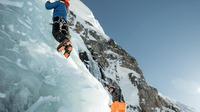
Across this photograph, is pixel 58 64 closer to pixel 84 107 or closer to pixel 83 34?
pixel 84 107

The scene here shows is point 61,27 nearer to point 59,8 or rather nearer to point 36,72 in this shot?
point 59,8

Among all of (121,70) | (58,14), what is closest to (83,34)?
(121,70)

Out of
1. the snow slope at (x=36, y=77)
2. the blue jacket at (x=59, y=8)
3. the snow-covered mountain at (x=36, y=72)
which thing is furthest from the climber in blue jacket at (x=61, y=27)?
the snow slope at (x=36, y=77)

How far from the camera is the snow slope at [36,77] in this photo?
7160mm

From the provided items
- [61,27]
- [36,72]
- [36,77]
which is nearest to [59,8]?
[61,27]

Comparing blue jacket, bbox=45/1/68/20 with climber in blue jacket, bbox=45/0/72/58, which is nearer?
climber in blue jacket, bbox=45/0/72/58

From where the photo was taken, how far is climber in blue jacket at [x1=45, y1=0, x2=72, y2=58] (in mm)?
9309

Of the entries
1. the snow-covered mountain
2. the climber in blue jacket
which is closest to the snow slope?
the snow-covered mountain

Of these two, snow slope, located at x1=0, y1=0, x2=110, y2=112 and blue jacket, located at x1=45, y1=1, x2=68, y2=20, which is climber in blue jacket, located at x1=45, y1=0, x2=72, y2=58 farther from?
snow slope, located at x1=0, y1=0, x2=110, y2=112

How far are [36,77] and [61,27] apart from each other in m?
2.71

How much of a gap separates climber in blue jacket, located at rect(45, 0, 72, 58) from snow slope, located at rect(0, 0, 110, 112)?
31 cm

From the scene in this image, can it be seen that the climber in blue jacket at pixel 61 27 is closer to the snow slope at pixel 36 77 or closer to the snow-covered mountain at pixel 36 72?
the snow-covered mountain at pixel 36 72

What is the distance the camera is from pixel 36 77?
304 inches

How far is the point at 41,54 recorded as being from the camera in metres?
8.34
